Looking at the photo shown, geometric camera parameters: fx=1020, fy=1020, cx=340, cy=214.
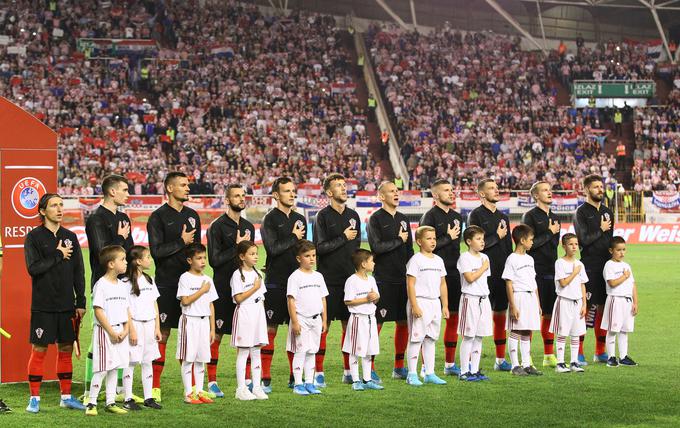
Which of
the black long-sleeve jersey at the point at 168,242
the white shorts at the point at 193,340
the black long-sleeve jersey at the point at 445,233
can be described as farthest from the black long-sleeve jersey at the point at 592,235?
the white shorts at the point at 193,340

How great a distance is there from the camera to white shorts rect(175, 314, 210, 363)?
10.3 m

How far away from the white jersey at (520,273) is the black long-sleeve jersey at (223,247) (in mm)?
3213

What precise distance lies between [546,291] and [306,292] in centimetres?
363

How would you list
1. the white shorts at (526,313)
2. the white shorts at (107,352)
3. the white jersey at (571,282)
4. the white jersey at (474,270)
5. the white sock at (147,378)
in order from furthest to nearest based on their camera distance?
the white jersey at (571,282), the white shorts at (526,313), the white jersey at (474,270), the white sock at (147,378), the white shorts at (107,352)

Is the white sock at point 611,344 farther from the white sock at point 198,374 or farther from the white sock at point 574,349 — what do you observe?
the white sock at point 198,374

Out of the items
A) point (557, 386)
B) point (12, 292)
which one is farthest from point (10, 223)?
point (557, 386)

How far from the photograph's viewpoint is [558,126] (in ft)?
156

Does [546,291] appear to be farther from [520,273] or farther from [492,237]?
[492,237]

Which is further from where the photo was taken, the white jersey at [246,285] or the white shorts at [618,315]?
the white shorts at [618,315]

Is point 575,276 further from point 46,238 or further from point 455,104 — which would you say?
point 455,104

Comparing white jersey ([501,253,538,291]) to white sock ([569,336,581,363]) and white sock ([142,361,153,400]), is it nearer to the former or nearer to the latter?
white sock ([569,336,581,363])

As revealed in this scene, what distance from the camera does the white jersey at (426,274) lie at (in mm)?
11492

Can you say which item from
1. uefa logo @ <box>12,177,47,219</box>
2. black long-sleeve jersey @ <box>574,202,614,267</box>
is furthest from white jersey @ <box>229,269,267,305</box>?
black long-sleeve jersey @ <box>574,202,614,267</box>

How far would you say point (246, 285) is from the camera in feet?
35.2
